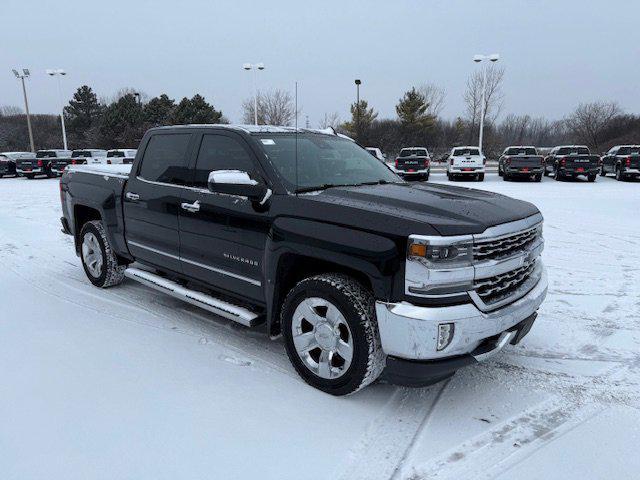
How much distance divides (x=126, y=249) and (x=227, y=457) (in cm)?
313

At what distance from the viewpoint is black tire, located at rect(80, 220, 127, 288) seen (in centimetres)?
552

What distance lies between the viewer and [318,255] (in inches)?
127

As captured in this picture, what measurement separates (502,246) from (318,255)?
118 centimetres

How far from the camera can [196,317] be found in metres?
4.80

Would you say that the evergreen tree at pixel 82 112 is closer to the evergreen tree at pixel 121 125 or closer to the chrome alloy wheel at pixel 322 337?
the evergreen tree at pixel 121 125

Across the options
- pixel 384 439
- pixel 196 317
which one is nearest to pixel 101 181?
pixel 196 317

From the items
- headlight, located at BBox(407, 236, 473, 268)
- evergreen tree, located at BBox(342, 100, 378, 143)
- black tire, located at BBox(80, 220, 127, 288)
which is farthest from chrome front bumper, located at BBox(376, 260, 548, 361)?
evergreen tree, located at BBox(342, 100, 378, 143)

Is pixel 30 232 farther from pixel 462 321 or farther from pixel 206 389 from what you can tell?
pixel 462 321

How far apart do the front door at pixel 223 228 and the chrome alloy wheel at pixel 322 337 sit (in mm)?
497

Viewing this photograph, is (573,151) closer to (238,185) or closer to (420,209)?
(420,209)

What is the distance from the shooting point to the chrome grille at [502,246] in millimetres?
2908

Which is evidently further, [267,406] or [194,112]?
[194,112]

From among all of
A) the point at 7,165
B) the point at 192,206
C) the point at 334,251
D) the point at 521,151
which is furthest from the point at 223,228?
the point at 7,165

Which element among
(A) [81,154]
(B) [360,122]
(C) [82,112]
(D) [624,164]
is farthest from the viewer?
(C) [82,112]
